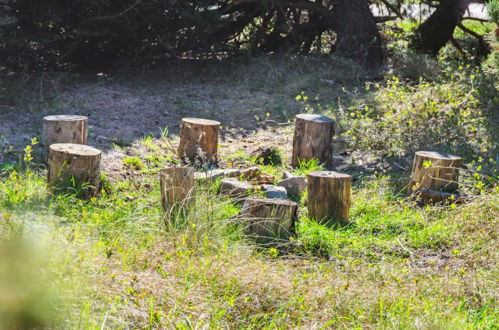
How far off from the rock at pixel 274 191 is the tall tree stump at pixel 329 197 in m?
0.29

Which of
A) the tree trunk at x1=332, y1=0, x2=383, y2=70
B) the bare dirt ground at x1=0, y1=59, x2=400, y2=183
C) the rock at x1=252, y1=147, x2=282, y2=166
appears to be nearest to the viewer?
the rock at x1=252, y1=147, x2=282, y2=166

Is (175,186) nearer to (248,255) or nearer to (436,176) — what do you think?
(248,255)

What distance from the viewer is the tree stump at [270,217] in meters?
4.96

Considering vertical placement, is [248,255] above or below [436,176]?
below

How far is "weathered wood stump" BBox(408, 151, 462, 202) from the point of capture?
587 cm

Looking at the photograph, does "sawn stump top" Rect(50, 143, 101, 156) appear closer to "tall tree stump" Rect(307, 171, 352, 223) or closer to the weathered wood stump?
"tall tree stump" Rect(307, 171, 352, 223)

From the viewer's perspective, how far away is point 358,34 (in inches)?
410

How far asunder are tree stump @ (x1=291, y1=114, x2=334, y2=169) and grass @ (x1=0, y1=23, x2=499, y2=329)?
23cm

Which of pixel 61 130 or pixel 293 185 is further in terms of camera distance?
pixel 61 130

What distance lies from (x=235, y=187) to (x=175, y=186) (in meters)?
0.63

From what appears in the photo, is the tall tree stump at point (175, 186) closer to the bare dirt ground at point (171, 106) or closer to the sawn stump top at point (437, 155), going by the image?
the bare dirt ground at point (171, 106)

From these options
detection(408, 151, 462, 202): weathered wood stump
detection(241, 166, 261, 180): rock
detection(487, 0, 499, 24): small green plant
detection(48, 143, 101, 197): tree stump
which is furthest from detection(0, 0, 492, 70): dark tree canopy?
detection(408, 151, 462, 202): weathered wood stump

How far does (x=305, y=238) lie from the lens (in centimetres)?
496

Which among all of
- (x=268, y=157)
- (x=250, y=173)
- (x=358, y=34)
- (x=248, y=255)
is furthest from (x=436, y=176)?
(x=358, y=34)
